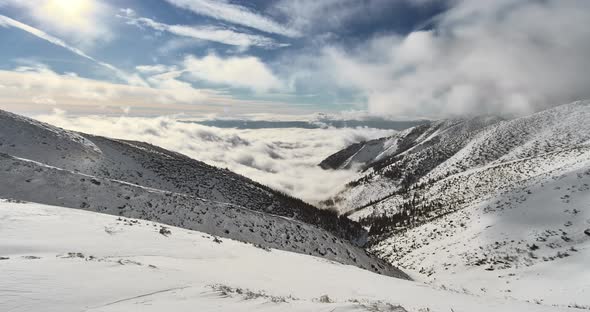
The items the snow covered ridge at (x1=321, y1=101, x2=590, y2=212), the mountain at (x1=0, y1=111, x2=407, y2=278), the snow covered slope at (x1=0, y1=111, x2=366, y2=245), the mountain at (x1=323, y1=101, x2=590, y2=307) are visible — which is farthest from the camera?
the snow covered ridge at (x1=321, y1=101, x2=590, y2=212)

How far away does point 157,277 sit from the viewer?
9602 millimetres

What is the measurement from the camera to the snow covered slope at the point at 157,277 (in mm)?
7355

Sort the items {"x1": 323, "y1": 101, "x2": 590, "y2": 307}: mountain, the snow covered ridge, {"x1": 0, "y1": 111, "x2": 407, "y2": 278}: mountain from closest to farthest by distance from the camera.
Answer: {"x1": 0, "y1": 111, "x2": 407, "y2": 278}: mountain, {"x1": 323, "y1": 101, "x2": 590, "y2": 307}: mountain, the snow covered ridge

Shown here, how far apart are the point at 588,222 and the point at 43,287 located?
47.2m

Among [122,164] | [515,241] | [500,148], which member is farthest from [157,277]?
[500,148]

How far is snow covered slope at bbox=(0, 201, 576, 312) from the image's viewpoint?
290 inches

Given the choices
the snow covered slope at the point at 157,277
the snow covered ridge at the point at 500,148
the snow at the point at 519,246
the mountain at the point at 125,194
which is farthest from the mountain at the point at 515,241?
the snow covered ridge at the point at 500,148

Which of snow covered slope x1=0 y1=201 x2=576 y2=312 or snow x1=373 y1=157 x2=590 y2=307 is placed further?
snow x1=373 y1=157 x2=590 y2=307

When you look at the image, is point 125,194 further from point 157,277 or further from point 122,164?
point 157,277

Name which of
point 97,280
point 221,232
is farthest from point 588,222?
point 97,280

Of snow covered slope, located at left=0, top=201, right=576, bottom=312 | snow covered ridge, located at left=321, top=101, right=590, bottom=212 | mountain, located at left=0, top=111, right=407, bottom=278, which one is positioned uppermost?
snow covered ridge, located at left=321, top=101, right=590, bottom=212

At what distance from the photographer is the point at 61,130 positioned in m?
50.2

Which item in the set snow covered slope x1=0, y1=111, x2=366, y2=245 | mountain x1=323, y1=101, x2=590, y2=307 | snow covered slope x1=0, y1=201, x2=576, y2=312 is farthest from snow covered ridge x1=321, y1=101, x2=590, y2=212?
snow covered slope x1=0, y1=201, x2=576, y2=312

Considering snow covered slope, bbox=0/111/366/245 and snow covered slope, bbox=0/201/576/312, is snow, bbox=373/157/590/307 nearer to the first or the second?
snow covered slope, bbox=0/201/576/312
